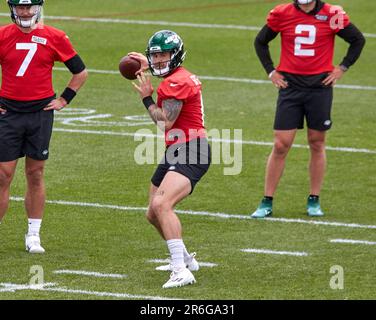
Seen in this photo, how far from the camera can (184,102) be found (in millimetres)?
9156

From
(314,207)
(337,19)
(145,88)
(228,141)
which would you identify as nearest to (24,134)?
(145,88)

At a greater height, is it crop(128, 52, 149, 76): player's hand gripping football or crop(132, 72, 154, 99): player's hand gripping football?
crop(128, 52, 149, 76): player's hand gripping football

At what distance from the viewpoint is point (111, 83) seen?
1794cm

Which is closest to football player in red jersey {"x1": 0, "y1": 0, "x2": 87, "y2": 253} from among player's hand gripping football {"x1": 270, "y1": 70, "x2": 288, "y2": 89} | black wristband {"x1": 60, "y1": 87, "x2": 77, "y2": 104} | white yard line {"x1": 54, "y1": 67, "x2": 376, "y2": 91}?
black wristband {"x1": 60, "y1": 87, "x2": 77, "y2": 104}

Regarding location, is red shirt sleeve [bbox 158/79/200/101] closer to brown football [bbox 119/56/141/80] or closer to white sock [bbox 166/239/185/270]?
brown football [bbox 119/56/141/80]

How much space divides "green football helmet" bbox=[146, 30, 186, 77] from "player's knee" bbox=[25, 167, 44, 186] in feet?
4.71

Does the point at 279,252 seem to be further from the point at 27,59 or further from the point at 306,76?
the point at 27,59

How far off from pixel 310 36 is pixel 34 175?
3046mm

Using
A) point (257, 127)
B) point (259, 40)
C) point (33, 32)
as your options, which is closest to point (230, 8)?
point (257, 127)

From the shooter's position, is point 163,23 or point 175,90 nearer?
point 175,90

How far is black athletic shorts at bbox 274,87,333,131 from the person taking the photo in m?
11.5

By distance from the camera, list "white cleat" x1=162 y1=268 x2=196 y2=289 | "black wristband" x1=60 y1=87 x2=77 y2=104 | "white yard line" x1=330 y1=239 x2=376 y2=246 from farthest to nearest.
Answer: "white yard line" x1=330 y1=239 x2=376 y2=246, "black wristband" x1=60 y1=87 x2=77 y2=104, "white cleat" x1=162 y1=268 x2=196 y2=289

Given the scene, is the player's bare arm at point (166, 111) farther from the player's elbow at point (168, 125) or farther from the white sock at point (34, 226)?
the white sock at point (34, 226)
